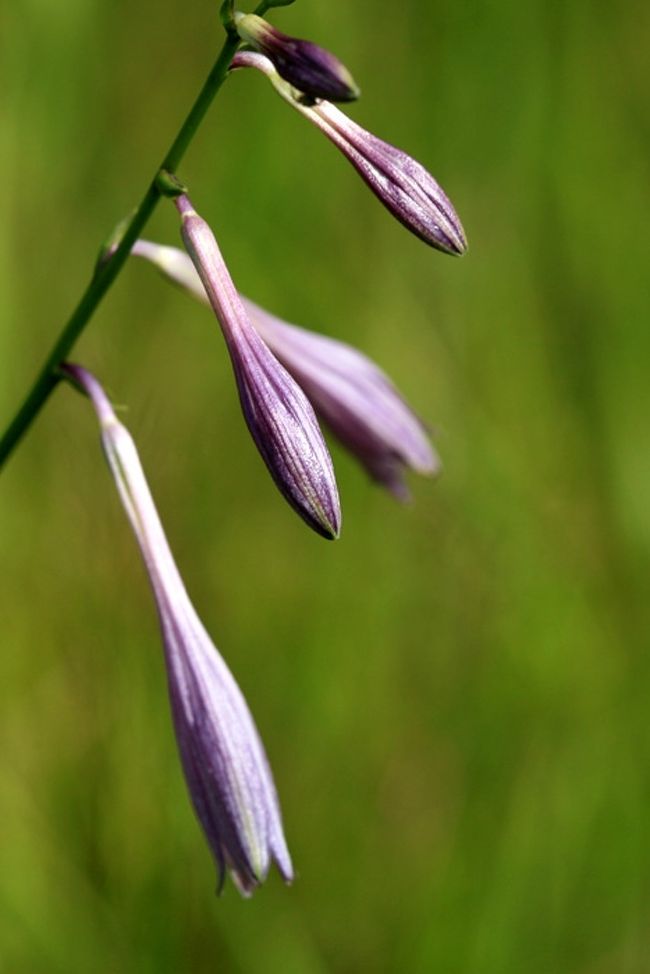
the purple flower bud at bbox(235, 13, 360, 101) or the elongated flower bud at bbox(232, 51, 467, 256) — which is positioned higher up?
the purple flower bud at bbox(235, 13, 360, 101)

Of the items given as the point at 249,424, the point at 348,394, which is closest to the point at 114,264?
the point at 249,424

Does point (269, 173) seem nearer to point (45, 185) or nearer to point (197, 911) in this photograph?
point (45, 185)

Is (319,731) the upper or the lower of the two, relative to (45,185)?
lower

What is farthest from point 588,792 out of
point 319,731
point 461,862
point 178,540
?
point 178,540

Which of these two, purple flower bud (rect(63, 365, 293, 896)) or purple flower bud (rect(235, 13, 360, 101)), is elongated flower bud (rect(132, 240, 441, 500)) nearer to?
purple flower bud (rect(63, 365, 293, 896))

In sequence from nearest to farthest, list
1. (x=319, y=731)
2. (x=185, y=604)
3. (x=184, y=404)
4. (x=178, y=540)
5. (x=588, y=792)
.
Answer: (x=185, y=604)
(x=588, y=792)
(x=319, y=731)
(x=178, y=540)
(x=184, y=404)

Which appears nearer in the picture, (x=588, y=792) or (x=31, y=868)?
(x=31, y=868)

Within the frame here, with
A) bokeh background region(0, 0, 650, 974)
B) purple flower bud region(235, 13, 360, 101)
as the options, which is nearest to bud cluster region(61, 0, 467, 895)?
purple flower bud region(235, 13, 360, 101)
